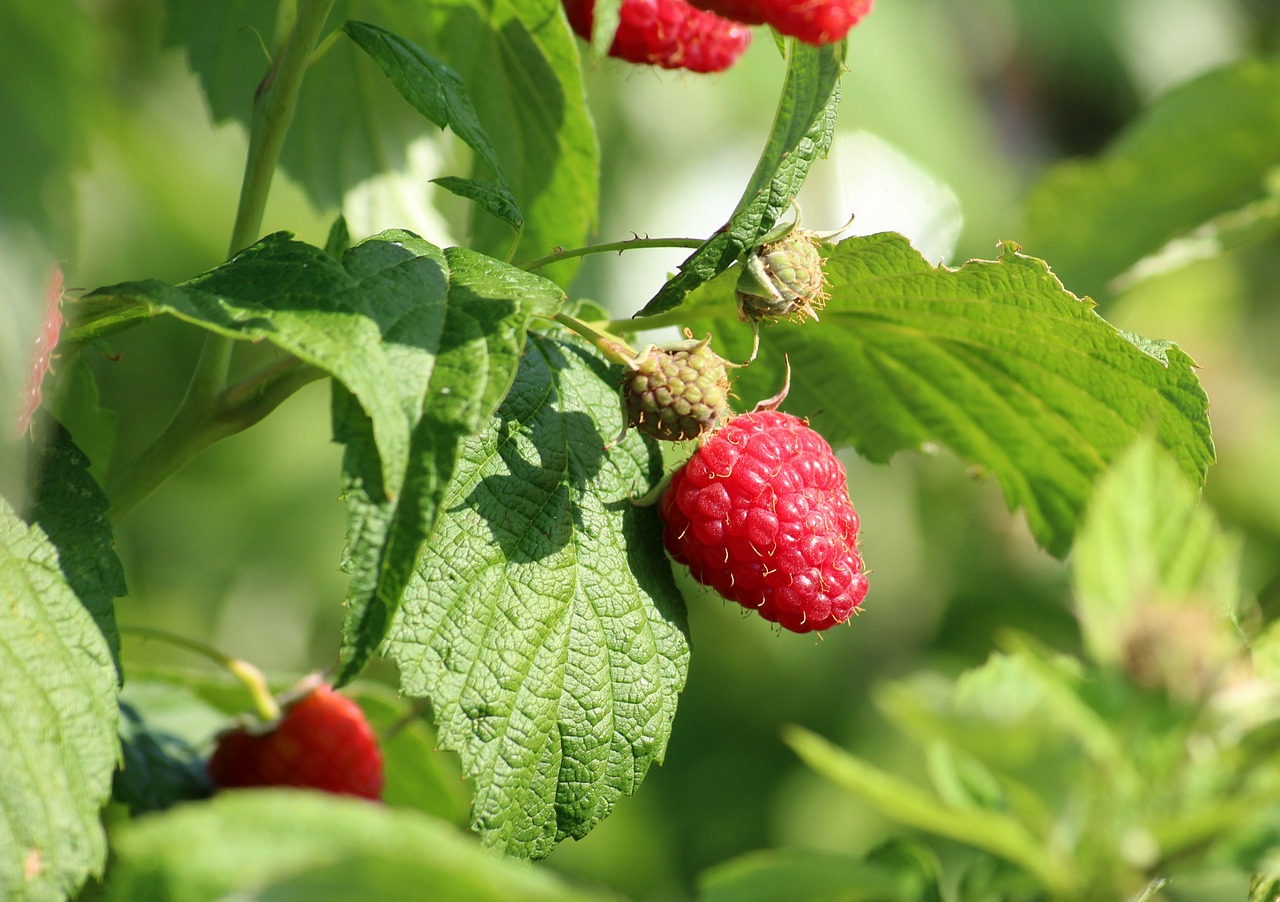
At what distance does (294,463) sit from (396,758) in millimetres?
1402

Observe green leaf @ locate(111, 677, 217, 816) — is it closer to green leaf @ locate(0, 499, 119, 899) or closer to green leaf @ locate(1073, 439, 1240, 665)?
green leaf @ locate(0, 499, 119, 899)

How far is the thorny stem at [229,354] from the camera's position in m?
0.83

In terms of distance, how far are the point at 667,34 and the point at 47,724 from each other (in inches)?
24.4

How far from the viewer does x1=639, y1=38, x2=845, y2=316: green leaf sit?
79 cm

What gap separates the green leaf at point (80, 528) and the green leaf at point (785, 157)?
345mm

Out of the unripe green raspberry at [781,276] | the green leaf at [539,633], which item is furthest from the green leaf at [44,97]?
the unripe green raspberry at [781,276]

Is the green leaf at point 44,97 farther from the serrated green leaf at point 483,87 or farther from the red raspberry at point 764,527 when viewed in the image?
the red raspberry at point 764,527

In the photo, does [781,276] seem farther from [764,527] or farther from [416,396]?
[416,396]

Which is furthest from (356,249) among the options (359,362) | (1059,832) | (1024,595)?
(1024,595)

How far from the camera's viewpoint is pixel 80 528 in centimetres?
77

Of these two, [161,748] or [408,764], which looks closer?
[161,748]

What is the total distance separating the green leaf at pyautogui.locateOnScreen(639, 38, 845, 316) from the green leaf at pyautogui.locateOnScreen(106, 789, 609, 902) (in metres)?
0.44

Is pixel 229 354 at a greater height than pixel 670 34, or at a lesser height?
lesser

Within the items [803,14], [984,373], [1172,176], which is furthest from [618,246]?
[1172,176]
